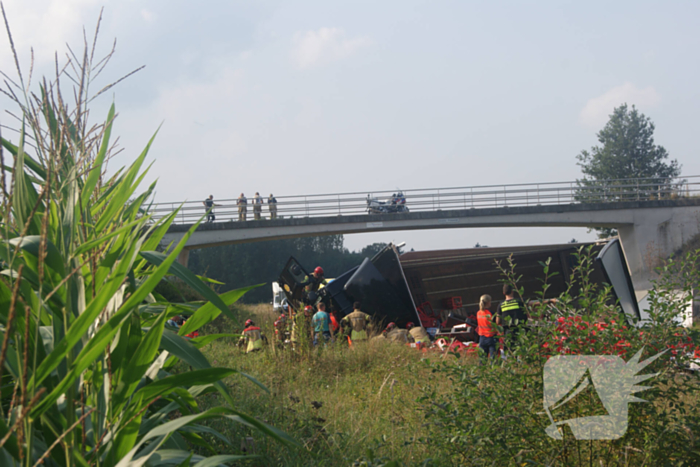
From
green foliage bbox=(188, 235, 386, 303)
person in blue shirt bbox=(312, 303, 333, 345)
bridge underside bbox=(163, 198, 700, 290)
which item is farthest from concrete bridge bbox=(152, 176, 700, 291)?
green foliage bbox=(188, 235, 386, 303)

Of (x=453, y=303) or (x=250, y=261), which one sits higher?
(x=453, y=303)

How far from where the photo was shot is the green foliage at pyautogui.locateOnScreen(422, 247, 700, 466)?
2939 mm

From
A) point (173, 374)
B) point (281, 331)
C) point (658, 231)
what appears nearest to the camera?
point (173, 374)

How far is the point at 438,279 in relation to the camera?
15.7 m

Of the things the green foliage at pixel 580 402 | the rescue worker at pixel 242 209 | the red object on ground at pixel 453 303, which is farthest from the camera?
the rescue worker at pixel 242 209

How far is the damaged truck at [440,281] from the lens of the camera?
11663 mm

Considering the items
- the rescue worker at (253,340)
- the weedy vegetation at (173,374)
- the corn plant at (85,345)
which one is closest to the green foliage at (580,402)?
the weedy vegetation at (173,374)

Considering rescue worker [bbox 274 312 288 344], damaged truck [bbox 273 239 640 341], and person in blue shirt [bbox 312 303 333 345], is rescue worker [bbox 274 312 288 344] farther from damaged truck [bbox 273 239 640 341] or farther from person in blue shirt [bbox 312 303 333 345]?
damaged truck [bbox 273 239 640 341]

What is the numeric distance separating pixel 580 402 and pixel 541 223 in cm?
2518

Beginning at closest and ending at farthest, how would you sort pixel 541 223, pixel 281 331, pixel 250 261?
pixel 281 331 < pixel 541 223 < pixel 250 261

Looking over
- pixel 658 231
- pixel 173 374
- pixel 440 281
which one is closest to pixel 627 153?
pixel 658 231

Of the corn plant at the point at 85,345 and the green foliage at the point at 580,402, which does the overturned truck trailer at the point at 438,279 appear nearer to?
the green foliage at the point at 580,402

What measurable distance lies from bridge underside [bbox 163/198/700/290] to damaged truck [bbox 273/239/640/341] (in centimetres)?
1114

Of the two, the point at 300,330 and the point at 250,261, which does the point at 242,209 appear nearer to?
the point at 300,330
